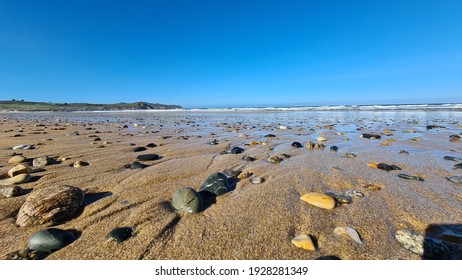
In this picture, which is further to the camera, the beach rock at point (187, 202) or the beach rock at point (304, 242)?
the beach rock at point (187, 202)

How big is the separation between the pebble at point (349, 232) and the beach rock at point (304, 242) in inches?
10.3

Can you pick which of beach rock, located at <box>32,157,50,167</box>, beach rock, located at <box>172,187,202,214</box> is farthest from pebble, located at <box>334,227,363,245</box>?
beach rock, located at <box>32,157,50,167</box>

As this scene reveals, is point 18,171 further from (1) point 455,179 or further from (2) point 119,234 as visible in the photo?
(1) point 455,179

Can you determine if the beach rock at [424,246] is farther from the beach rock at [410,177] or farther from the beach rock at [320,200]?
the beach rock at [410,177]

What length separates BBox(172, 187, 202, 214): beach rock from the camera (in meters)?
2.05

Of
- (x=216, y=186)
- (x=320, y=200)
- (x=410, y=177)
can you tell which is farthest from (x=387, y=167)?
(x=216, y=186)

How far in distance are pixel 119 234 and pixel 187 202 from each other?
61cm

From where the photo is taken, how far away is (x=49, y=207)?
6.12ft

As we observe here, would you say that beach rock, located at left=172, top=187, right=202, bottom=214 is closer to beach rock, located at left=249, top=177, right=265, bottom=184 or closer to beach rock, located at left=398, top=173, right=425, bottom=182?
beach rock, located at left=249, top=177, right=265, bottom=184

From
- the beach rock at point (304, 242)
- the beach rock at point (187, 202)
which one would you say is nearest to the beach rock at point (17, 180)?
the beach rock at point (187, 202)

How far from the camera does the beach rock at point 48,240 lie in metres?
1.53

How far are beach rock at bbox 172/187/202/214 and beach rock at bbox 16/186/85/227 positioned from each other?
88cm
